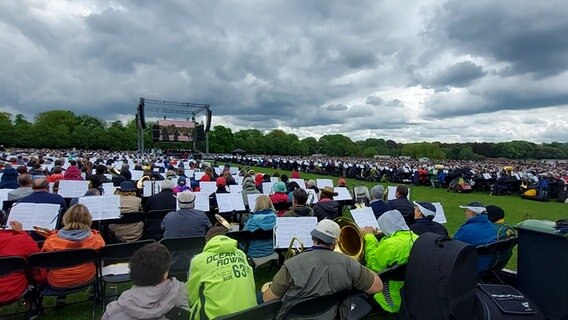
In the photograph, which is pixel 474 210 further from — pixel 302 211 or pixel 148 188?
pixel 148 188

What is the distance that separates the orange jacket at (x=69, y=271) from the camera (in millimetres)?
4355

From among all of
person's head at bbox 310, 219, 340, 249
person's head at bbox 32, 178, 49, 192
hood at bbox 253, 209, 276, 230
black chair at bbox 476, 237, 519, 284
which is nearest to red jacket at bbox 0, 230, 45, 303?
person's head at bbox 32, 178, 49, 192

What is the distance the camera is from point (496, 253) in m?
5.04

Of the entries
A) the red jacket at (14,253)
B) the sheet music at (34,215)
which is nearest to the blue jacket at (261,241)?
the red jacket at (14,253)

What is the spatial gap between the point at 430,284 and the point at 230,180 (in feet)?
31.8

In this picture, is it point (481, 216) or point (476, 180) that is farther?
point (476, 180)

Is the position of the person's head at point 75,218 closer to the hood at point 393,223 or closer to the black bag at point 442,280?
the hood at point 393,223

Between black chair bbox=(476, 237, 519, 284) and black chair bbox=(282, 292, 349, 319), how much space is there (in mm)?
2428

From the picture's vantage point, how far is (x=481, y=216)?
5.42 m

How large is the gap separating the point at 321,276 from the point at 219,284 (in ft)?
2.88

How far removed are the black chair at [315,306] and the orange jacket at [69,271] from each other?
9.53 feet

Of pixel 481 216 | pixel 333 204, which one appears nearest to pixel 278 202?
pixel 333 204

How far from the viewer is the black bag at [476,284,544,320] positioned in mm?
3848

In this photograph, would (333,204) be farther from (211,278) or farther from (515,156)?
(515,156)
